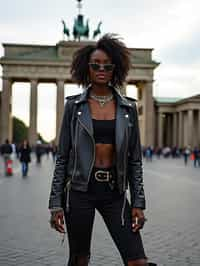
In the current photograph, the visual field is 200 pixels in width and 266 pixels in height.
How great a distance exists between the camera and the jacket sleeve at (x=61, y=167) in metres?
3.78

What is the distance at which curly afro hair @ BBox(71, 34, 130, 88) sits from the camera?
13.2ft

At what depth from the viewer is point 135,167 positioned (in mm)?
3820

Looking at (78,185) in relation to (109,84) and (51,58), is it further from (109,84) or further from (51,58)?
(51,58)

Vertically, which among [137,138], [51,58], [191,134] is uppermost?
[51,58]

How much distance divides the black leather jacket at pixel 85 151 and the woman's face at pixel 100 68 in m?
0.15

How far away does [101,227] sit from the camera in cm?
939

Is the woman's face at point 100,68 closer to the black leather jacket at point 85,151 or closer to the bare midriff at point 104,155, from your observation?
the black leather jacket at point 85,151

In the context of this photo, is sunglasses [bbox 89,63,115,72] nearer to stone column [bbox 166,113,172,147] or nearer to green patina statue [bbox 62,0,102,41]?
green patina statue [bbox 62,0,102,41]

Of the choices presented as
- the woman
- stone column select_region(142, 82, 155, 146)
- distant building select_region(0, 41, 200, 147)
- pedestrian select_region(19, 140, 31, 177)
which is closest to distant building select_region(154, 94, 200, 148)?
stone column select_region(142, 82, 155, 146)

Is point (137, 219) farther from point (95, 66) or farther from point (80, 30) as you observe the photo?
point (80, 30)

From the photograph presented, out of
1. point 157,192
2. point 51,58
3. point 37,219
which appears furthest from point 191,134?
point 37,219

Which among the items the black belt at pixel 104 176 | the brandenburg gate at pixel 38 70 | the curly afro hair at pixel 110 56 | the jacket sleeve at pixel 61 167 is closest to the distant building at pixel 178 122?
the brandenburg gate at pixel 38 70

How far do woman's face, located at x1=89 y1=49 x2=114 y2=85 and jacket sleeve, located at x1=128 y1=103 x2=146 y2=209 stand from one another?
342mm

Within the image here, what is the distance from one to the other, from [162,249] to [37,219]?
3.62m
